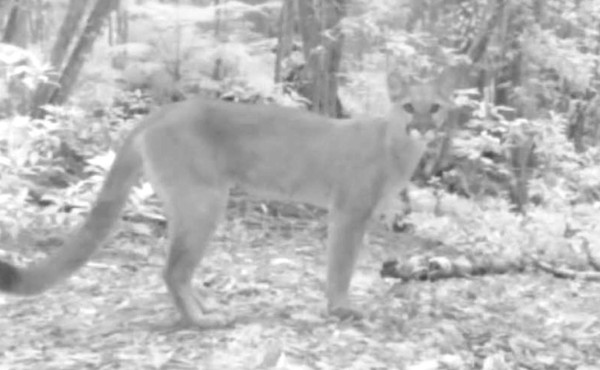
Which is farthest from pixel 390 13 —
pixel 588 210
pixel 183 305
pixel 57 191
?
pixel 183 305

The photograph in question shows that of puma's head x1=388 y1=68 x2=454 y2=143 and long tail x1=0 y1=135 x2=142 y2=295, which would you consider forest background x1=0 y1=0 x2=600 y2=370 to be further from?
puma's head x1=388 y1=68 x2=454 y2=143

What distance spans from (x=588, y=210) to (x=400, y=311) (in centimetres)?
470

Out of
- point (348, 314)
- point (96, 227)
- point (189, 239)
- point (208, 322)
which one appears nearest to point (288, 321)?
point (348, 314)

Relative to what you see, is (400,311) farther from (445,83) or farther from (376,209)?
(445,83)

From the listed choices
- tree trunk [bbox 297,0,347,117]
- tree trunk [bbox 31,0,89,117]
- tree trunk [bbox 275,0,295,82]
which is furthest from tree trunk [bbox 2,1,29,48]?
tree trunk [bbox 297,0,347,117]

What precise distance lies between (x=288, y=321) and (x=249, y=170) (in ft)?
2.72

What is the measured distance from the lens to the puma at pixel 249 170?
5195mm

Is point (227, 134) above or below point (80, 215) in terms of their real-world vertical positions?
above

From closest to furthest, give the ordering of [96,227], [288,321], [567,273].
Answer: [96,227]
[288,321]
[567,273]

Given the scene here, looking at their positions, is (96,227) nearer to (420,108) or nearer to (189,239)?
(189,239)

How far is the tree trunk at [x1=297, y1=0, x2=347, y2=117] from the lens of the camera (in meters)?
9.66

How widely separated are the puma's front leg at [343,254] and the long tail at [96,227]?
1.13m

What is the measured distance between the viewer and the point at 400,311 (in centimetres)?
584

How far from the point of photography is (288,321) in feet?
18.0
